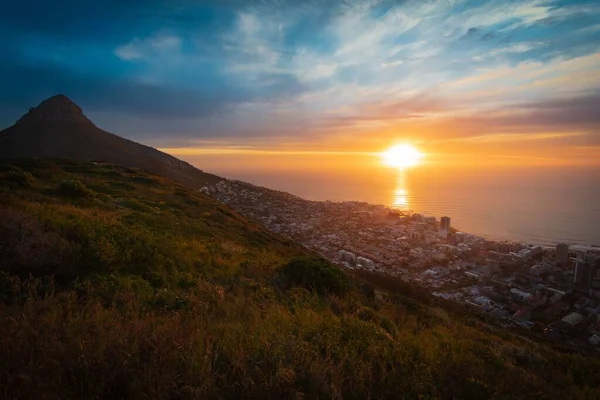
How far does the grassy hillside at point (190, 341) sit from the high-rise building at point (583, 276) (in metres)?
26.8

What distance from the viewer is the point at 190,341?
3.43m

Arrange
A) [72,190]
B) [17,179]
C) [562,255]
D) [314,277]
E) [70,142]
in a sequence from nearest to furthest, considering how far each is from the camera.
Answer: [314,277]
[72,190]
[17,179]
[562,255]
[70,142]

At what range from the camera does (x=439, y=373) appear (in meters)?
3.87

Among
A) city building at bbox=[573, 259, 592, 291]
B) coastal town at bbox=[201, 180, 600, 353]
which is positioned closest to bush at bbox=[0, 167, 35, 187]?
coastal town at bbox=[201, 180, 600, 353]

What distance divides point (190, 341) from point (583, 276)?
35.5m

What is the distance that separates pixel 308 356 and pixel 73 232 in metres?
6.58

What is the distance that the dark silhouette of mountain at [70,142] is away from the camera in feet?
215

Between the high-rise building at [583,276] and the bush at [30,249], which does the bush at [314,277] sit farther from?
the high-rise building at [583,276]

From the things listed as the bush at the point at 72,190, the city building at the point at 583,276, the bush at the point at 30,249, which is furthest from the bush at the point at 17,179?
the city building at the point at 583,276

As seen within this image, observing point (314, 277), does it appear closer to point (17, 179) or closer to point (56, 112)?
point (17, 179)

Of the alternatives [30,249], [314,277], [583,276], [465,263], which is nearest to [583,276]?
[583,276]

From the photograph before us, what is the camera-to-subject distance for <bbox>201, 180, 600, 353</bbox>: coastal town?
789 inches

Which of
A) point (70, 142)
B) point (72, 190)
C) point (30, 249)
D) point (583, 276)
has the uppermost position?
point (70, 142)

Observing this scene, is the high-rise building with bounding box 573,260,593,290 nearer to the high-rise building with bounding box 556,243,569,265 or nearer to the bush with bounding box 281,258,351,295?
the high-rise building with bounding box 556,243,569,265
